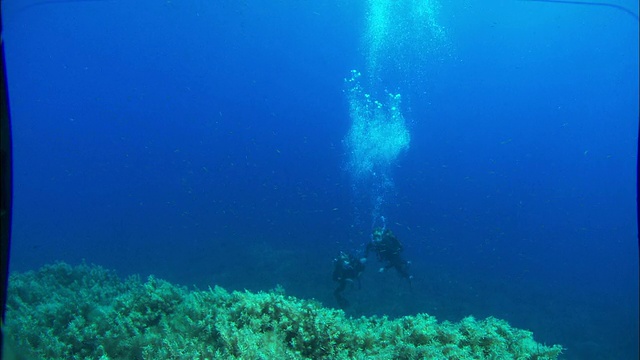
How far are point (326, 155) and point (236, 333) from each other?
59.5m

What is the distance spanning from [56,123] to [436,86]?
339ft

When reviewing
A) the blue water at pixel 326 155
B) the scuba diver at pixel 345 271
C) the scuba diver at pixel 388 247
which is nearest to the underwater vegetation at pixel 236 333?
the blue water at pixel 326 155

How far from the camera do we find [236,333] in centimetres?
372

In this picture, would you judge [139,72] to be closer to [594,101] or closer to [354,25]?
[354,25]

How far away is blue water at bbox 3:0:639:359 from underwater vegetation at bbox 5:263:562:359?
1.78 meters

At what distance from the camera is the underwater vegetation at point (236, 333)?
383 cm

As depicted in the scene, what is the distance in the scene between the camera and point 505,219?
4306 cm

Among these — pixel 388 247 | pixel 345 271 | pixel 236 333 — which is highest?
pixel 388 247

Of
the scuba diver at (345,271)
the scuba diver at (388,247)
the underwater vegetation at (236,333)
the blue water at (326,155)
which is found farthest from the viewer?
the blue water at (326,155)

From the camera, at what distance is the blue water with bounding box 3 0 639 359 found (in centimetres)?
1617

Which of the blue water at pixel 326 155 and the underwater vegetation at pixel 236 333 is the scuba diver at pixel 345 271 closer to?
the blue water at pixel 326 155

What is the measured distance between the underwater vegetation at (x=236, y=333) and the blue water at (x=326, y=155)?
1782mm

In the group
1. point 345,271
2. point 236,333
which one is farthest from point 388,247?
point 236,333

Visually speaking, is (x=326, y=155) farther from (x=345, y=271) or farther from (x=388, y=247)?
(x=345, y=271)
